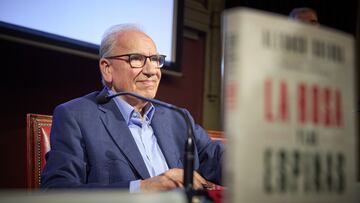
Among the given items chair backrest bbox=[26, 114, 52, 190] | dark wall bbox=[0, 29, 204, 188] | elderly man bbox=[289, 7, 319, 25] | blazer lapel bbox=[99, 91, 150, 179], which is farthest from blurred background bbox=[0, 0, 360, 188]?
elderly man bbox=[289, 7, 319, 25]

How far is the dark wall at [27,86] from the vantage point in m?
1.90

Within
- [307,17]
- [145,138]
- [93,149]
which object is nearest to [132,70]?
[145,138]

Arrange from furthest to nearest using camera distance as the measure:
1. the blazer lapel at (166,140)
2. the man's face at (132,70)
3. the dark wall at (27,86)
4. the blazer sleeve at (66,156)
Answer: the dark wall at (27,86) < the man's face at (132,70) < the blazer lapel at (166,140) < the blazer sleeve at (66,156)

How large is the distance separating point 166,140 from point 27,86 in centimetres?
84

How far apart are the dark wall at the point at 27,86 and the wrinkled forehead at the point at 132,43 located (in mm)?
571

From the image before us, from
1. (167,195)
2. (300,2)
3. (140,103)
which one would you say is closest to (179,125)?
(140,103)

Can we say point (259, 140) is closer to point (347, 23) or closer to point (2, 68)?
point (2, 68)

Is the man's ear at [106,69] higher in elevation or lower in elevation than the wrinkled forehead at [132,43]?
lower

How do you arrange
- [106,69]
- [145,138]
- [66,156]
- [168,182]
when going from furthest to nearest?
[106,69] → [145,138] → [66,156] → [168,182]

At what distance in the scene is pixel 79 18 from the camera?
208 cm

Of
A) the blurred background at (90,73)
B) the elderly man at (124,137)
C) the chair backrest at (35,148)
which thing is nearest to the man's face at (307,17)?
the blurred background at (90,73)

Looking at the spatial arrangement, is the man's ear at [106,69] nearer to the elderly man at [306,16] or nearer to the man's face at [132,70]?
the man's face at [132,70]

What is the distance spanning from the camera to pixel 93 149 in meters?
1.38

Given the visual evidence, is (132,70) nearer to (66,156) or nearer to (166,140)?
(166,140)
